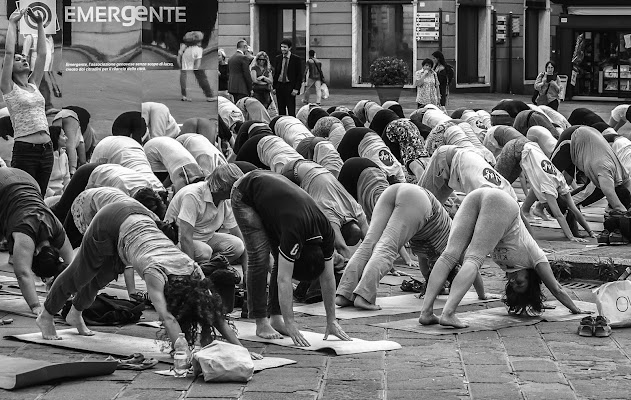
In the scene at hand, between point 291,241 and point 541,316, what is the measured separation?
236cm

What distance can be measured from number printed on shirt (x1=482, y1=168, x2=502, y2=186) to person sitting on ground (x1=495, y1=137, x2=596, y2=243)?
2.29 meters

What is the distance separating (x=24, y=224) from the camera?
10.1m

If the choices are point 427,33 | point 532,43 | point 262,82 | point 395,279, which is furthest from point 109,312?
point 532,43

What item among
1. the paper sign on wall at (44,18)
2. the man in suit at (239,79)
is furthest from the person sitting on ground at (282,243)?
the man in suit at (239,79)

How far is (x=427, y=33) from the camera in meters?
37.2

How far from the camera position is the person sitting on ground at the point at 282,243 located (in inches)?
360

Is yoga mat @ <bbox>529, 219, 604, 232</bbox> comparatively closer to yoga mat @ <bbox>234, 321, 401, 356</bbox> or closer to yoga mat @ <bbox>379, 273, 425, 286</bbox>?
yoga mat @ <bbox>379, 273, 425, 286</bbox>

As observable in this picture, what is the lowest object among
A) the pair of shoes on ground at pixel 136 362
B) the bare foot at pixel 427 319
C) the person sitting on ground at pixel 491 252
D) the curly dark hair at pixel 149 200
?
the bare foot at pixel 427 319

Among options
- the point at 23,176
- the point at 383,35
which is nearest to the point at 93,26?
the point at 23,176

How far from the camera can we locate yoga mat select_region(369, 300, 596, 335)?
9.96m

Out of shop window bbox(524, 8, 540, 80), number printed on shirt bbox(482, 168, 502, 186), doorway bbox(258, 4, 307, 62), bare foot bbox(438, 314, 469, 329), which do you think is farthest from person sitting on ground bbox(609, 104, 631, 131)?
shop window bbox(524, 8, 540, 80)

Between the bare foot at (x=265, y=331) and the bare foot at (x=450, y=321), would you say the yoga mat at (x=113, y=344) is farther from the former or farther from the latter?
the bare foot at (x=450, y=321)

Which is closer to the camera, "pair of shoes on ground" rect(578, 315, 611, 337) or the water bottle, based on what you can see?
the water bottle

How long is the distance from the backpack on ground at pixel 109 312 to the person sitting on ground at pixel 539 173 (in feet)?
19.1
